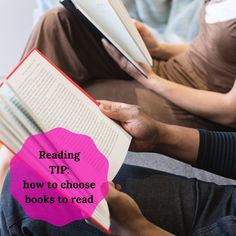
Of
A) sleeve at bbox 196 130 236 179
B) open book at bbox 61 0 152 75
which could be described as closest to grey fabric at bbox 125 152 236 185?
sleeve at bbox 196 130 236 179

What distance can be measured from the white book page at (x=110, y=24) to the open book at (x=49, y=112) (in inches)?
9.5

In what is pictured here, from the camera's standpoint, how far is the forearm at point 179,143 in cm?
71

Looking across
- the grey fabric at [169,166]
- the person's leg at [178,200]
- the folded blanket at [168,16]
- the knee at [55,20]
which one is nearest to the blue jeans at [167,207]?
the person's leg at [178,200]

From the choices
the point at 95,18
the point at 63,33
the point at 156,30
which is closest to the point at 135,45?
the point at 95,18

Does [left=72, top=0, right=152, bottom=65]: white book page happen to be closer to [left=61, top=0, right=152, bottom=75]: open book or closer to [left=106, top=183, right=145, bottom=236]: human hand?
[left=61, top=0, right=152, bottom=75]: open book

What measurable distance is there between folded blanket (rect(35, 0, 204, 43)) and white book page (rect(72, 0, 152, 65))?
562 millimetres

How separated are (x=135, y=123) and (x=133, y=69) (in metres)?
0.32

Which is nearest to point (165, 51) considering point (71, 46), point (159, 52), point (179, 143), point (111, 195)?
point (159, 52)

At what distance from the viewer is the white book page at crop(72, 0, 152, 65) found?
2.49ft

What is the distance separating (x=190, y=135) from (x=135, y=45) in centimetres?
25

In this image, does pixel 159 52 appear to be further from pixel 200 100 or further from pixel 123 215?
pixel 123 215

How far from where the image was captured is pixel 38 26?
931 mm

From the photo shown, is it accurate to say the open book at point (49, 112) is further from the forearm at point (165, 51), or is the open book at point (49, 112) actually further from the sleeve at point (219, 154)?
the forearm at point (165, 51)

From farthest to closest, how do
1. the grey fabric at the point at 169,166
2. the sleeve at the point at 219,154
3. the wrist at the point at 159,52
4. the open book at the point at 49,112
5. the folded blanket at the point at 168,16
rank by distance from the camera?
the folded blanket at the point at 168,16 → the wrist at the point at 159,52 → the grey fabric at the point at 169,166 → the sleeve at the point at 219,154 → the open book at the point at 49,112
